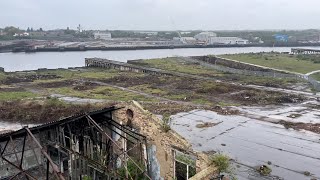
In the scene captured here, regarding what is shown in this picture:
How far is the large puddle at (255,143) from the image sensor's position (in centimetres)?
2114

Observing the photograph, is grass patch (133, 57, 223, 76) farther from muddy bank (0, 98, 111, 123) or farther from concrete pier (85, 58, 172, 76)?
muddy bank (0, 98, 111, 123)

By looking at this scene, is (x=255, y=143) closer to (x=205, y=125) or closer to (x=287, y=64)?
(x=205, y=125)

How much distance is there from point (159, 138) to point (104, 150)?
2397mm

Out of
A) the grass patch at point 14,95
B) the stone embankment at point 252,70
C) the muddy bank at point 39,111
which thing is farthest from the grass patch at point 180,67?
the muddy bank at point 39,111

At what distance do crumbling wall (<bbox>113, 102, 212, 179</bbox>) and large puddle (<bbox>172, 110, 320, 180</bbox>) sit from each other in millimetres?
7417

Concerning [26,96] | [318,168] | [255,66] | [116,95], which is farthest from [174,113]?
[255,66]

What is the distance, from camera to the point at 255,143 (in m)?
25.3

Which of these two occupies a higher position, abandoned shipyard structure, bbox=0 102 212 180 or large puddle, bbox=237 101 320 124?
abandoned shipyard structure, bbox=0 102 212 180

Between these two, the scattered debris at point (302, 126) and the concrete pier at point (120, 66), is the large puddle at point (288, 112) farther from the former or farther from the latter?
the concrete pier at point (120, 66)

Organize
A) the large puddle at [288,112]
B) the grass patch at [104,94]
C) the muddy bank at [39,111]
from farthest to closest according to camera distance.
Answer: the grass patch at [104,94] < the large puddle at [288,112] < the muddy bank at [39,111]

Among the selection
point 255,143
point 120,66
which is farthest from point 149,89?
point 120,66

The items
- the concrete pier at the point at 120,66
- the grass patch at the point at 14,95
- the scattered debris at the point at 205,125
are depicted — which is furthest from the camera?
the concrete pier at the point at 120,66

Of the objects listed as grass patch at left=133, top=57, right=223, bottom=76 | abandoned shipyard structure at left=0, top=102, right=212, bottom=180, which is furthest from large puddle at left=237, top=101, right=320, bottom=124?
grass patch at left=133, top=57, right=223, bottom=76

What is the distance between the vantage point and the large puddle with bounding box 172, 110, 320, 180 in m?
21.1
